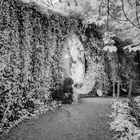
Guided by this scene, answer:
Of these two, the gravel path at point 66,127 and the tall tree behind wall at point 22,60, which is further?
the tall tree behind wall at point 22,60

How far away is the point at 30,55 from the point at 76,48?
3.85 m

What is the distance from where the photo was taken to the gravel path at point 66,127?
10.7 ft

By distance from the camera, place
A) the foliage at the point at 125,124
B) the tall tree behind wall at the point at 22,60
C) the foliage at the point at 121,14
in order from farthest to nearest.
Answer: the tall tree behind wall at the point at 22,60
the foliage at the point at 125,124
the foliage at the point at 121,14

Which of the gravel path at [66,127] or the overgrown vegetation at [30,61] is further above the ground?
the overgrown vegetation at [30,61]

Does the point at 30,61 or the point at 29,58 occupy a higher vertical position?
the point at 29,58

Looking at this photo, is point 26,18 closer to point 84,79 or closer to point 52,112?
point 52,112

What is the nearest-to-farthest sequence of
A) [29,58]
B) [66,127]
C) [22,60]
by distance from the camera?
[66,127], [22,60], [29,58]

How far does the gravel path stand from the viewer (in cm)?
325

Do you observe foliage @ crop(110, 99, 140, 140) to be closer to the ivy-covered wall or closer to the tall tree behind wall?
the ivy-covered wall

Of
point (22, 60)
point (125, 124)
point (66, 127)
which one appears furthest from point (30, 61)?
point (125, 124)

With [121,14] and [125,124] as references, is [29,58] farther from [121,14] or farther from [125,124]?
[121,14]

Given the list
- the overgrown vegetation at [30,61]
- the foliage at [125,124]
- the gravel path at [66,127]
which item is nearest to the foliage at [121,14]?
the overgrown vegetation at [30,61]

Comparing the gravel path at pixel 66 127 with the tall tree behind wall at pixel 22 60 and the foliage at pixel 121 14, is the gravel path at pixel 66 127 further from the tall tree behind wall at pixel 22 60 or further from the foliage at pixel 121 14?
the foliage at pixel 121 14

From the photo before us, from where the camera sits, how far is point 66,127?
360cm
